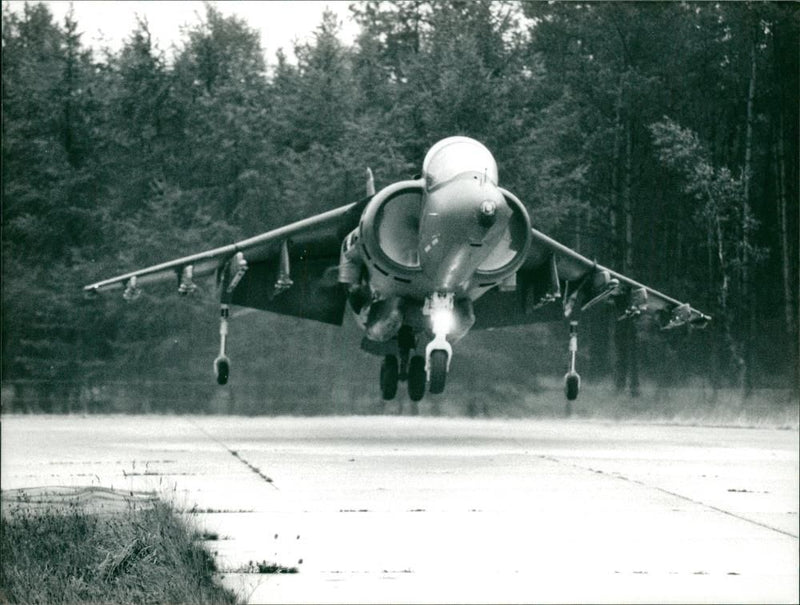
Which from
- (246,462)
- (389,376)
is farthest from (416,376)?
(246,462)

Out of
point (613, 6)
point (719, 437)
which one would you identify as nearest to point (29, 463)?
point (719, 437)

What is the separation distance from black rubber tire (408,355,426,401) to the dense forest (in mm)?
11081

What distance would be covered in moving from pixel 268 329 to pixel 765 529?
2843 cm

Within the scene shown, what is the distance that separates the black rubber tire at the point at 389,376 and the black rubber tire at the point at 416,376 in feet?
1.73

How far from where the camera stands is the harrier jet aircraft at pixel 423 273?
17656 mm

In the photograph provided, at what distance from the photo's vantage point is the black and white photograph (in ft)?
31.6

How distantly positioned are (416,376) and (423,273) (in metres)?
2.51

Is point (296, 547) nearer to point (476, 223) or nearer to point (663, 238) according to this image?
point (476, 223)

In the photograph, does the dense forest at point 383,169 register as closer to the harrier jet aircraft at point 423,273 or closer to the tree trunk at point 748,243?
the tree trunk at point 748,243

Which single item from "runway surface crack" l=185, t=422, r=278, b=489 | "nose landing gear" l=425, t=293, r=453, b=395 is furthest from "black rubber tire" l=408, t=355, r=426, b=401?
"runway surface crack" l=185, t=422, r=278, b=489

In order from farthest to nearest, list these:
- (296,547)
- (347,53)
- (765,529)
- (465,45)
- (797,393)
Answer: (347,53)
(465,45)
(797,393)
(765,529)
(296,547)

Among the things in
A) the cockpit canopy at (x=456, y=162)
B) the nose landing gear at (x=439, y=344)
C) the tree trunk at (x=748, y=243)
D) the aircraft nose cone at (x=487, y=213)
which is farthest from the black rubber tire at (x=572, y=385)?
the tree trunk at (x=748, y=243)

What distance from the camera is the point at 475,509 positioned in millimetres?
11000

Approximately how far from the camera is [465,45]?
116 ft
